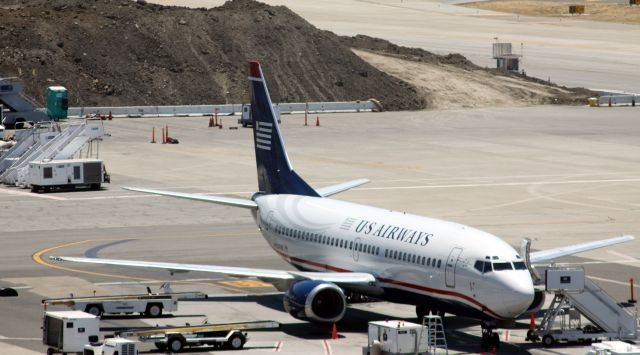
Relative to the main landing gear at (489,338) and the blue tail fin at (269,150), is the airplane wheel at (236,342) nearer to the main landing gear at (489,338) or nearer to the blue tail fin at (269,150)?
the main landing gear at (489,338)

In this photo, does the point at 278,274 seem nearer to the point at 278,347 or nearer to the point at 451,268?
the point at 278,347

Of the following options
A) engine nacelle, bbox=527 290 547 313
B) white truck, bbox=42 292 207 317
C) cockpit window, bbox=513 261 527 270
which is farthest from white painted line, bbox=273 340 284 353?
engine nacelle, bbox=527 290 547 313

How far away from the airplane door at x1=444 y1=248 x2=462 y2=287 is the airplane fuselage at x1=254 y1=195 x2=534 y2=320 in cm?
3

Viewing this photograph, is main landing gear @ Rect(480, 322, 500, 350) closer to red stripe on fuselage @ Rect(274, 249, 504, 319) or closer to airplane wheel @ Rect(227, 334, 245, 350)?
red stripe on fuselage @ Rect(274, 249, 504, 319)

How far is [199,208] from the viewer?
81.4 m

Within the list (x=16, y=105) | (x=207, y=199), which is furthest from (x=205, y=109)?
(x=207, y=199)

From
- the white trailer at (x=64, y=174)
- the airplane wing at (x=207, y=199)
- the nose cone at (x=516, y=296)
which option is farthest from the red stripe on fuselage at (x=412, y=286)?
the white trailer at (x=64, y=174)

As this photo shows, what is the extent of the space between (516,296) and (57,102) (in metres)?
79.8

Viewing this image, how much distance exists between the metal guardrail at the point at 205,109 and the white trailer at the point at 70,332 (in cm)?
8269

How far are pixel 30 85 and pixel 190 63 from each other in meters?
16.1

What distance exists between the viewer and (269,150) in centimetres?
5912

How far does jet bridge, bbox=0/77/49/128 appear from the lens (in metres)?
118

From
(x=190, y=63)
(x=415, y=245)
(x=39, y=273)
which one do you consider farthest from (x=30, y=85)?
(x=415, y=245)

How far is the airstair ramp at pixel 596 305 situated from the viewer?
152 ft
